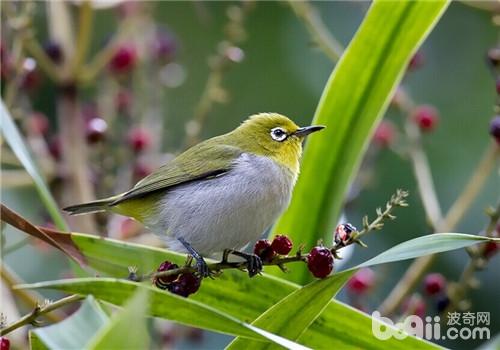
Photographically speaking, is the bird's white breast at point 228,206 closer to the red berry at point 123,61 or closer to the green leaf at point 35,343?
the red berry at point 123,61

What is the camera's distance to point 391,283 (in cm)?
396

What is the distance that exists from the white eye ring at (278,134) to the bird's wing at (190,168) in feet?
0.36

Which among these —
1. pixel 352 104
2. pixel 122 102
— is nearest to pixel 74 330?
pixel 352 104

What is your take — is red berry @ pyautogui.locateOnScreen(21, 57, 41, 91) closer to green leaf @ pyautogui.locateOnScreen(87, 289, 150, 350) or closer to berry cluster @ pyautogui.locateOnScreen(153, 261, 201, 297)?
berry cluster @ pyautogui.locateOnScreen(153, 261, 201, 297)

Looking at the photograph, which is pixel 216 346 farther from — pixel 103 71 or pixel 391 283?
pixel 391 283

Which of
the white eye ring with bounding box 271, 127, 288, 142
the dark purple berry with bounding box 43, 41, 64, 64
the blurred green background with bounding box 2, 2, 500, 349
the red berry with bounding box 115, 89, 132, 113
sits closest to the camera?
the white eye ring with bounding box 271, 127, 288, 142

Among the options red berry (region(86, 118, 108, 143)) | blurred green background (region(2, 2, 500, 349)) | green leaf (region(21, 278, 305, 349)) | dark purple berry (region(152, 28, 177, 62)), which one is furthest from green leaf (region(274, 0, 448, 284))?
blurred green background (region(2, 2, 500, 349))

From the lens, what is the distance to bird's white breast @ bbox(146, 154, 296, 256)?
1.93m

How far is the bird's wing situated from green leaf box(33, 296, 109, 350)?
1.02 metres

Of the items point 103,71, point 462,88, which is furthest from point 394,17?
point 462,88

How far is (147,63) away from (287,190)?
1.07 meters

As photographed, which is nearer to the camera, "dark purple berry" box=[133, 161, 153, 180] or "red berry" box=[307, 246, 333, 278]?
"red berry" box=[307, 246, 333, 278]

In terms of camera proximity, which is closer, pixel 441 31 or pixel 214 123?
pixel 214 123

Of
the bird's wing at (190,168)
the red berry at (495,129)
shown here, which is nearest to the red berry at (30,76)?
the bird's wing at (190,168)
